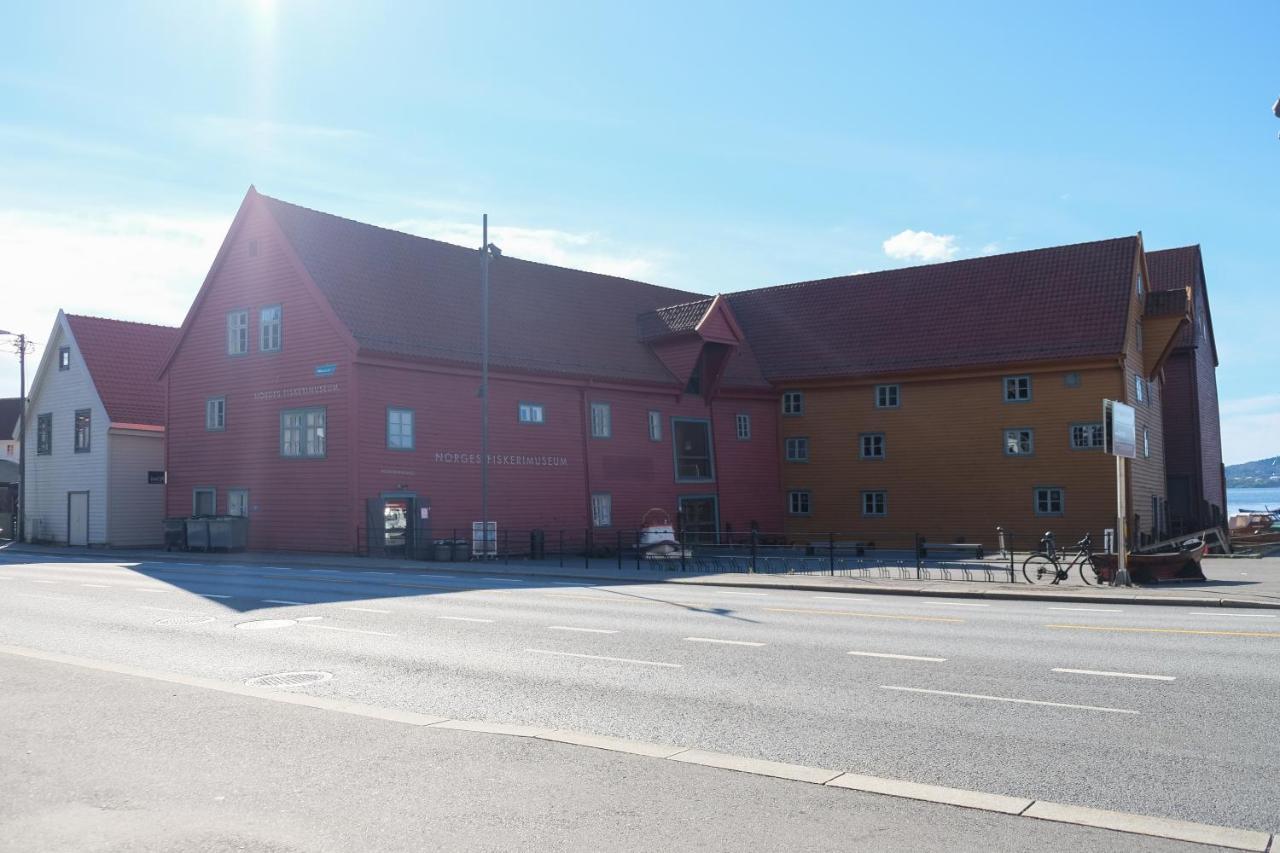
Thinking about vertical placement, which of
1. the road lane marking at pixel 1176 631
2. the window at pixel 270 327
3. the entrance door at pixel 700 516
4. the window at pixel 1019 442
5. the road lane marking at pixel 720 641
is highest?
the window at pixel 270 327

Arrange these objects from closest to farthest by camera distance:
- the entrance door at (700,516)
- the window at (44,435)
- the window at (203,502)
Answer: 1. the window at (203,502)
2. the entrance door at (700,516)
3. the window at (44,435)

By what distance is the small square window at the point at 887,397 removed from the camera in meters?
44.0

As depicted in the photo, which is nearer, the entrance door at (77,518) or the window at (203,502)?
the window at (203,502)

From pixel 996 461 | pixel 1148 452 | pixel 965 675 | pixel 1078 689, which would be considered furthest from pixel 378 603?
pixel 1148 452

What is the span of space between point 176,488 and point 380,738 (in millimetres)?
34247

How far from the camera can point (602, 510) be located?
39625 millimetres

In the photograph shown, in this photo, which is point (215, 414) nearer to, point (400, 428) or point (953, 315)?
point (400, 428)

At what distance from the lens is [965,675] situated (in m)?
10.9

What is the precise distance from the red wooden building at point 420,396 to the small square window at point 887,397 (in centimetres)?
563

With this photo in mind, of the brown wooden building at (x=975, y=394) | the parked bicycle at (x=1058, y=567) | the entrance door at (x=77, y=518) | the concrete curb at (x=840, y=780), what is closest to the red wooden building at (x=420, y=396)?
the brown wooden building at (x=975, y=394)

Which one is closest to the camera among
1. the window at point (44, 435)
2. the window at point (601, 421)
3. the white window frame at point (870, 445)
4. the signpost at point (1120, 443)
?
the signpost at point (1120, 443)

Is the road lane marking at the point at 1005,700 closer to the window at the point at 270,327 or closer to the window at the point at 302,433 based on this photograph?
the window at the point at 302,433

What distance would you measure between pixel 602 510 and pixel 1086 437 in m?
17.5

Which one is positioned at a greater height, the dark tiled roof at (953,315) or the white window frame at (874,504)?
the dark tiled roof at (953,315)
